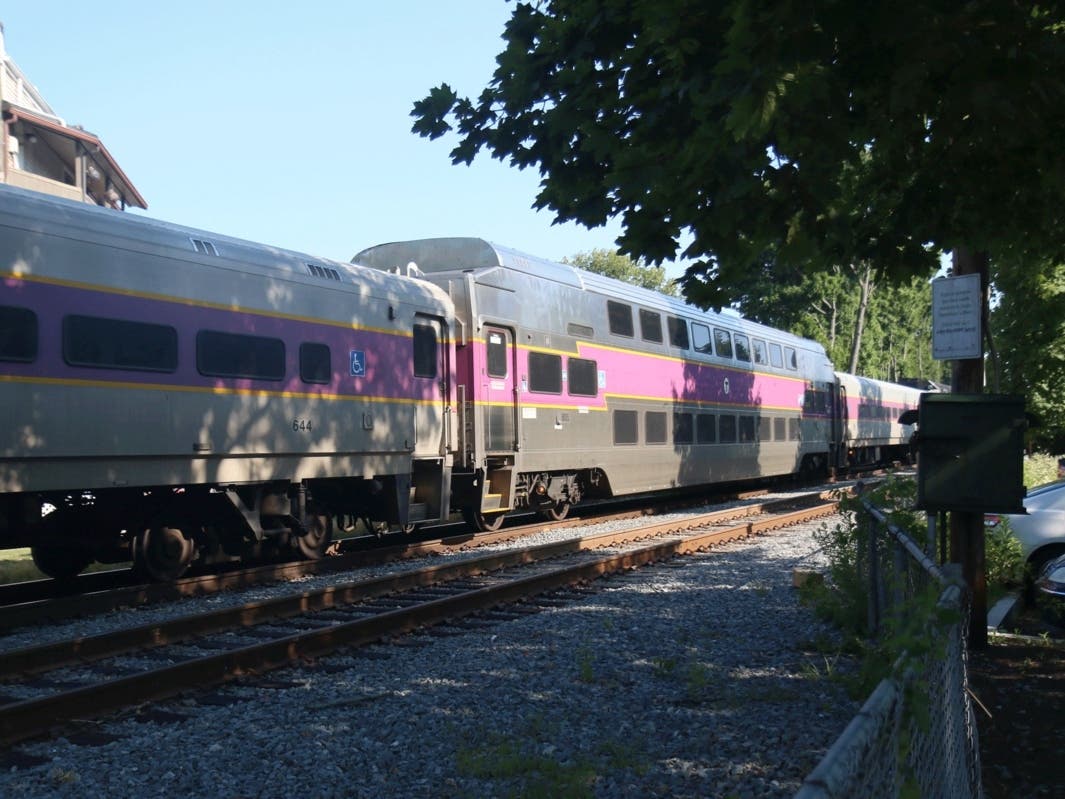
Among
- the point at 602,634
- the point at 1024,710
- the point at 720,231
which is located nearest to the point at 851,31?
the point at 720,231

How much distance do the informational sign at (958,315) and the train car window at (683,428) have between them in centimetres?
1191

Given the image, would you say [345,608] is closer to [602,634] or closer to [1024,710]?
[602,634]

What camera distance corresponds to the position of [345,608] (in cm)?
935

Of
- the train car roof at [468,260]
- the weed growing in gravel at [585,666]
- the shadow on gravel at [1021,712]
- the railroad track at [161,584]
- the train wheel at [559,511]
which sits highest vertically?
the train car roof at [468,260]

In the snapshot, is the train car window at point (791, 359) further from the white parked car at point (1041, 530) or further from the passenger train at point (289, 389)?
the white parked car at point (1041, 530)

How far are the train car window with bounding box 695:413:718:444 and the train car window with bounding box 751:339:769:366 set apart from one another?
3.36m

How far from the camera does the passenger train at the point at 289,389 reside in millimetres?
8945

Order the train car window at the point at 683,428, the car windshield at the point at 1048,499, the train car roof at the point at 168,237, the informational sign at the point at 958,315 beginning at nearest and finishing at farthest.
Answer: the informational sign at the point at 958,315 → the train car roof at the point at 168,237 → the car windshield at the point at 1048,499 → the train car window at the point at 683,428

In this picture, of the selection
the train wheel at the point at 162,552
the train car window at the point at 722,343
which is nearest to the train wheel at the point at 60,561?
the train wheel at the point at 162,552

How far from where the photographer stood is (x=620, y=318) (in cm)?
1777

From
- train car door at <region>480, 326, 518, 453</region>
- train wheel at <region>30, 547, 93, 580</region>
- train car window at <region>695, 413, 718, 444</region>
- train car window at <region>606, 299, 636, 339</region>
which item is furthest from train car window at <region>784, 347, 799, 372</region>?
train wheel at <region>30, 547, 93, 580</region>

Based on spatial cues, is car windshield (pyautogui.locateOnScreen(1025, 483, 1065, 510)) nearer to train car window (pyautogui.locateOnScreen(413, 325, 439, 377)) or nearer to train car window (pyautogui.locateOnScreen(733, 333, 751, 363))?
train car window (pyautogui.locateOnScreen(413, 325, 439, 377))

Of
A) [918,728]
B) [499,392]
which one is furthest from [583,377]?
[918,728]

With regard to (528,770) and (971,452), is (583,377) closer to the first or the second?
(971,452)
